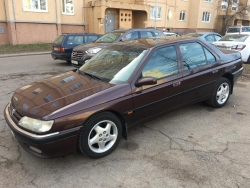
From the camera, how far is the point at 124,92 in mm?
3143

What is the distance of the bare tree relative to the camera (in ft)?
108

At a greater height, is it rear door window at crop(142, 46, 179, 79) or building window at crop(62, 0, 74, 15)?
building window at crop(62, 0, 74, 15)

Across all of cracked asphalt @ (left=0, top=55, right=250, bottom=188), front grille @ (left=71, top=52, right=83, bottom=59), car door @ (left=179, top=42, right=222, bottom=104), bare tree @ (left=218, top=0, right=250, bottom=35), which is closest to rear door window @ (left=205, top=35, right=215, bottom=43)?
front grille @ (left=71, top=52, right=83, bottom=59)

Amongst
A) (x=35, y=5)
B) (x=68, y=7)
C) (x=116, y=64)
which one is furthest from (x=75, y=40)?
(x=68, y=7)

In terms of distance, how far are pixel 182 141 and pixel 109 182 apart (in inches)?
58.6

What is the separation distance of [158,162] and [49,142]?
1485mm

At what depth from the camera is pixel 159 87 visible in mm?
3537

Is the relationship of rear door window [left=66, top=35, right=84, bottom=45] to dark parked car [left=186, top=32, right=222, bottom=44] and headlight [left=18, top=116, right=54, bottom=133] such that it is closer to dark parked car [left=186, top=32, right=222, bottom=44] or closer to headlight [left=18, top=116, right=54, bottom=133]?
dark parked car [left=186, top=32, right=222, bottom=44]

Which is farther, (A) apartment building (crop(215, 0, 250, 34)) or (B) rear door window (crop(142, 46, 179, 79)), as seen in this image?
(A) apartment building (crop(215, 0, 250, 34))

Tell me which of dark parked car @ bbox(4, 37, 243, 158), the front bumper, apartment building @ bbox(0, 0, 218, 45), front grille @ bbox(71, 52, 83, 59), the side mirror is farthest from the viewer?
apartment building @ bbox(0, 0, 218, 45)

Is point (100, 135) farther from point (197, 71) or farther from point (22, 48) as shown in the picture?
point (22, 48)

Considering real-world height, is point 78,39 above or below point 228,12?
below

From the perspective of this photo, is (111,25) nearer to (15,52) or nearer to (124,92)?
(15,52)

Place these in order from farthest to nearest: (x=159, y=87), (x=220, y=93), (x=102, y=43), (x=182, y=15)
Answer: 1. (x=182, y=15)
2. (x=102, y=43)
3. (x=220, y=93)
4. (x=159, y=87)
